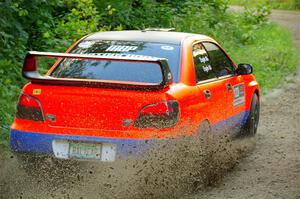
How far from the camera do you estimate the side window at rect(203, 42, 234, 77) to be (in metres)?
8.04

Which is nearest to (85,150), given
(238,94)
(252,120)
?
(238,94)

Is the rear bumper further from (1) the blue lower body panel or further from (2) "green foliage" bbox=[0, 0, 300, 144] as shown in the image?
(2) "green foliage" bbox=[0, 0, 300, 144]

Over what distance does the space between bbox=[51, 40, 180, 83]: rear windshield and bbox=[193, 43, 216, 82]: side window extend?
33 cm

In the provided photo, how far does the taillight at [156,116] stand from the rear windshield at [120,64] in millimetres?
444

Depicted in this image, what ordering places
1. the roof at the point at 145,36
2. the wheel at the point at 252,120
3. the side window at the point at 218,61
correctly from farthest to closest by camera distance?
the wheel at the point at 252,120 < the side window at the point at 218,61 < the roof at the point at 145,36

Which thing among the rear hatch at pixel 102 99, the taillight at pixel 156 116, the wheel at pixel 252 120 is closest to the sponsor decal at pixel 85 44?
the rear hatch at pixel 102 99

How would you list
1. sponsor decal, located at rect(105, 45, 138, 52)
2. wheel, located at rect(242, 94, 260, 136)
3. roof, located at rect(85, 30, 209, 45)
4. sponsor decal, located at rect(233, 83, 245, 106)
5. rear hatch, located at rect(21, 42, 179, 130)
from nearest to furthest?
rear hatch, located at rect(21, 42, 179, 130) → sponsor decal, located at rect(105, 45, 138, 52) → roof, located at rect(85, 30, 209, 45) → sponsor decal, located at rect(233, 83, 245, 106) → wheel, located at rect(242, 94, 260, 136)

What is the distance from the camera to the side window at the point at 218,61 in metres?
8.04

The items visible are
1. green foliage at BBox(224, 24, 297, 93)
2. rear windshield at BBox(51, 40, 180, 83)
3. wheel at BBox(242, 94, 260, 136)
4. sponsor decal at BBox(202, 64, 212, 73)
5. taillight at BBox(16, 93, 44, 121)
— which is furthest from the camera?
green foliage at BBox(224, 24, 297, 93)

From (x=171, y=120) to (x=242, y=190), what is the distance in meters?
1.03

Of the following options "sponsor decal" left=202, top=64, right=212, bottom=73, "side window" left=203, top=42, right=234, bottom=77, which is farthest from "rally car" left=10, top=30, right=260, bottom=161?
"side window" left=203, top=42, right=234, bottom=77

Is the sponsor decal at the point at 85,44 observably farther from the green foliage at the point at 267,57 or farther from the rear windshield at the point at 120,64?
the green foliage at the point at 267,57

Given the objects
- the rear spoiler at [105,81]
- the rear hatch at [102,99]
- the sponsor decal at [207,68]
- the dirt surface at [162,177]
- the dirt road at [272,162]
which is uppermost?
the rear spoiler at [105,81]

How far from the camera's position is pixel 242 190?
21.6ft
